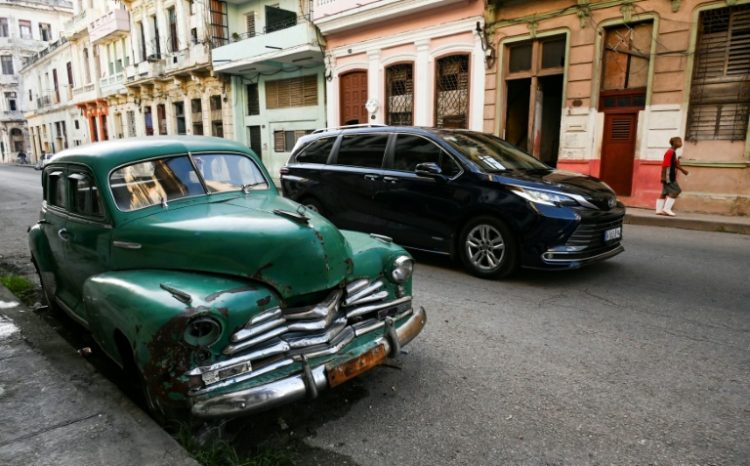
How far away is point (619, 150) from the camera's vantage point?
12422mm

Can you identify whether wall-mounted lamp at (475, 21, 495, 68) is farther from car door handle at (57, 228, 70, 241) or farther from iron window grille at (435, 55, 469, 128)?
car door handle at (57, 228, 70, 241)

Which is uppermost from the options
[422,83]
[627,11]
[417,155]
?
[627,11]

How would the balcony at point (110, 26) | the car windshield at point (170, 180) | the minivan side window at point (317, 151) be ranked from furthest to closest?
1. the balcony at point (110, 26)
2. the minivan side window at point (317, 151)
3. the car windshield at point (170, 180)

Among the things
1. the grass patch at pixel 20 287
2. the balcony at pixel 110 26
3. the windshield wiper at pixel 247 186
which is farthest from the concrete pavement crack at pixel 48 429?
the balcony at pixel 110 26

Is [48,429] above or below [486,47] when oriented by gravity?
below

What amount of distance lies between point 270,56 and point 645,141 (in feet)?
47.7

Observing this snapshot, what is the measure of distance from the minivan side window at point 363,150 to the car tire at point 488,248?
5.56 feet

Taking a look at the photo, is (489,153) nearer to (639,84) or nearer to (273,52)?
(639,84)

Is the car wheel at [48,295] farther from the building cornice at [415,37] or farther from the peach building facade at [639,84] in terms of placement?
the building cornice at [415,37]

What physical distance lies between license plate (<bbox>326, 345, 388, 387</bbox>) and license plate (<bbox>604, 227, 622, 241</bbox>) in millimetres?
3795

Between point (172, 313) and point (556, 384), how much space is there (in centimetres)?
252

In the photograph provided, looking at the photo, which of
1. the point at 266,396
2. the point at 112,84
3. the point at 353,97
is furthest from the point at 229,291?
the point at 112,84

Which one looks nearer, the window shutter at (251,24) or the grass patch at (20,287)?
the grass patch at (20,287)

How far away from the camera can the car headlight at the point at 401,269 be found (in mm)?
3348
